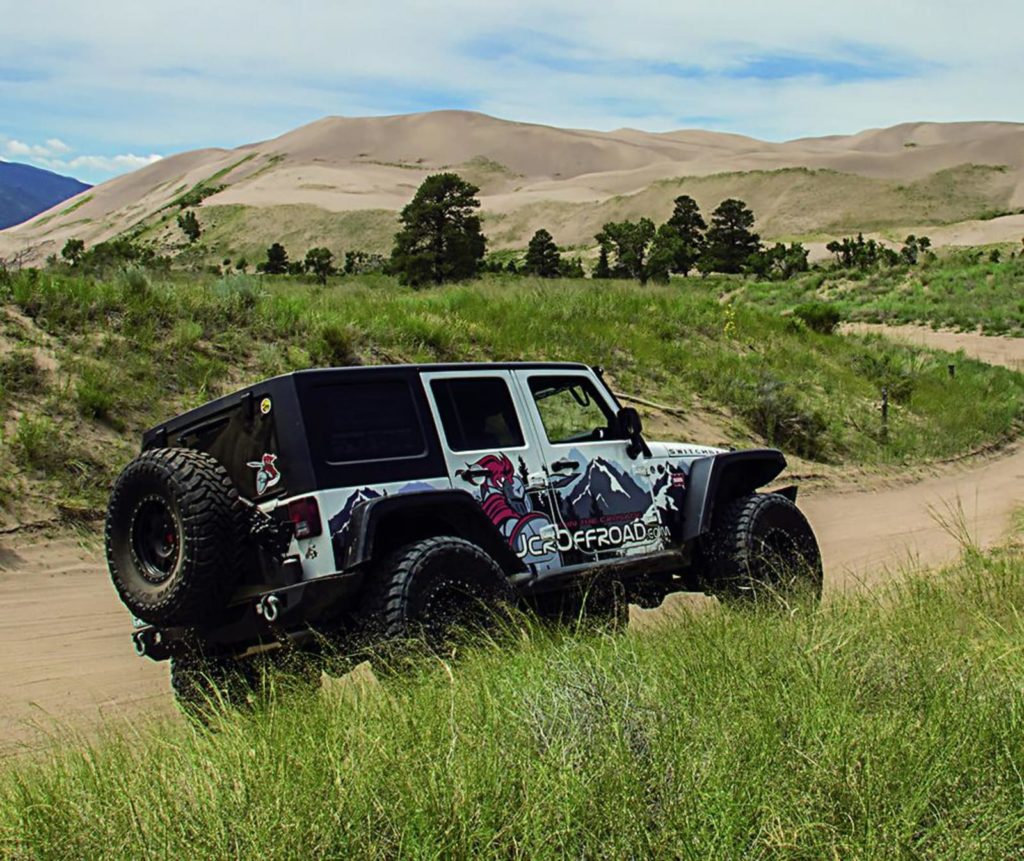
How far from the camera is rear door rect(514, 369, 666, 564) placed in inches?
294

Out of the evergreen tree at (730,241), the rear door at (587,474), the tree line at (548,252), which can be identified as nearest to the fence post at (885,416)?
the tree line at (548,252)

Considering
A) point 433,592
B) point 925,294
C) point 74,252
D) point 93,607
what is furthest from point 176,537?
point 925,294

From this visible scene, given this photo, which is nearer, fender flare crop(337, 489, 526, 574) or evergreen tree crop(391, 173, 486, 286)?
fender flare crop(337, 489, 526, 574)

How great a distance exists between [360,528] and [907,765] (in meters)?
Answer: 3.15

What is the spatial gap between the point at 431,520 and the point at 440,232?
129 feet

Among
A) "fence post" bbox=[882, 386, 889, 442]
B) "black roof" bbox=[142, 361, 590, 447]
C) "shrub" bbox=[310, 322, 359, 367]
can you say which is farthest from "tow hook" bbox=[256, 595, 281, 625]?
"fence post" bbox=[882, 386, 889, 442]

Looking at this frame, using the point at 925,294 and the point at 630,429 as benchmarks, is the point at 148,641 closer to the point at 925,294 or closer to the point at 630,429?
the point at 630,429

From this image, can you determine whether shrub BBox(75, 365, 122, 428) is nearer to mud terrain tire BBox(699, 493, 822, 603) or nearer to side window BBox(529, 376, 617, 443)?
side window BBox(529, 376, 617, 443)

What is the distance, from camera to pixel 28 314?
1362cm

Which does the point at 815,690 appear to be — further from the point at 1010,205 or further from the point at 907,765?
the point at 1010,205

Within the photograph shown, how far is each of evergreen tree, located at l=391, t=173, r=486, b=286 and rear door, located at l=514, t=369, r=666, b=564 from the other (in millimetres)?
33722

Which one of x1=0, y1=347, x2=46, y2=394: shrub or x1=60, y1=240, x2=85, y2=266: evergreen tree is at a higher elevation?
x1=60, y1=240, x2=85, y2=266: evergreen tree

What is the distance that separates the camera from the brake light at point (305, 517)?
617 centimetres

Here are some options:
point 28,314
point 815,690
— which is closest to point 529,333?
point 28,314
